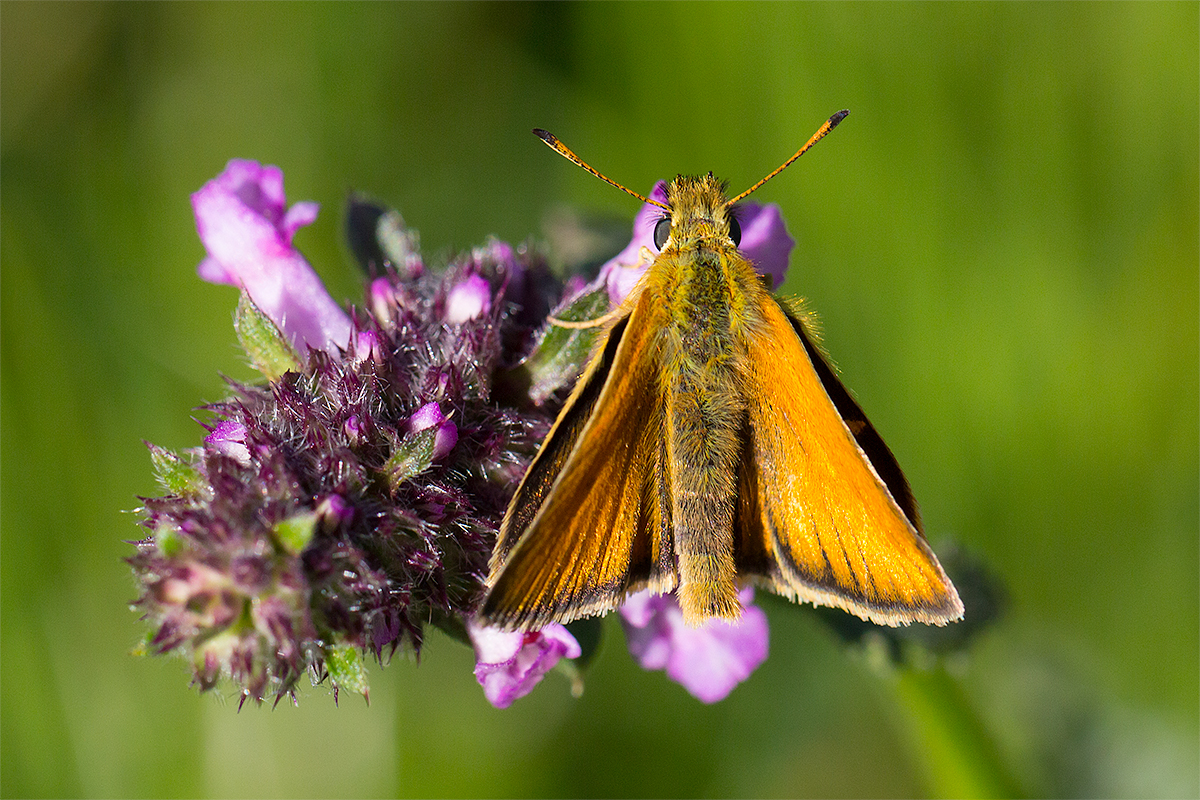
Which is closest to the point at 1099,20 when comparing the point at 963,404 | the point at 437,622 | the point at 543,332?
the point at 963,404

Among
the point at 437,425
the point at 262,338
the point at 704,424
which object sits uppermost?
the point at 262,338

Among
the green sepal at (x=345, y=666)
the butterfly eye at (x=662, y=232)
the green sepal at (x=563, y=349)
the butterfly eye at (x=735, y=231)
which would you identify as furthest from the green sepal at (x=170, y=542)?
the butterfly eye at (x=735, y=231)

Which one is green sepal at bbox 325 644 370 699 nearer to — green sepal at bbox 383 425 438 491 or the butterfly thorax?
green sepal at bbox 383 425 438 491

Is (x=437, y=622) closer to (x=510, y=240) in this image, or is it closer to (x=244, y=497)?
(x=244, y=497)

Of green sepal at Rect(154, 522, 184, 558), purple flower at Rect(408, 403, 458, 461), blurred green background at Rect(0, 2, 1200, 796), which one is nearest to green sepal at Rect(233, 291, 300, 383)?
purple flower at Rect(408, 403, 458, 461)

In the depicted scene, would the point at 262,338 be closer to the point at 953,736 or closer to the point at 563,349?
the point at 563,349

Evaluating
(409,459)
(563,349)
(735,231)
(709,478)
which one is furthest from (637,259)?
(409,459)
